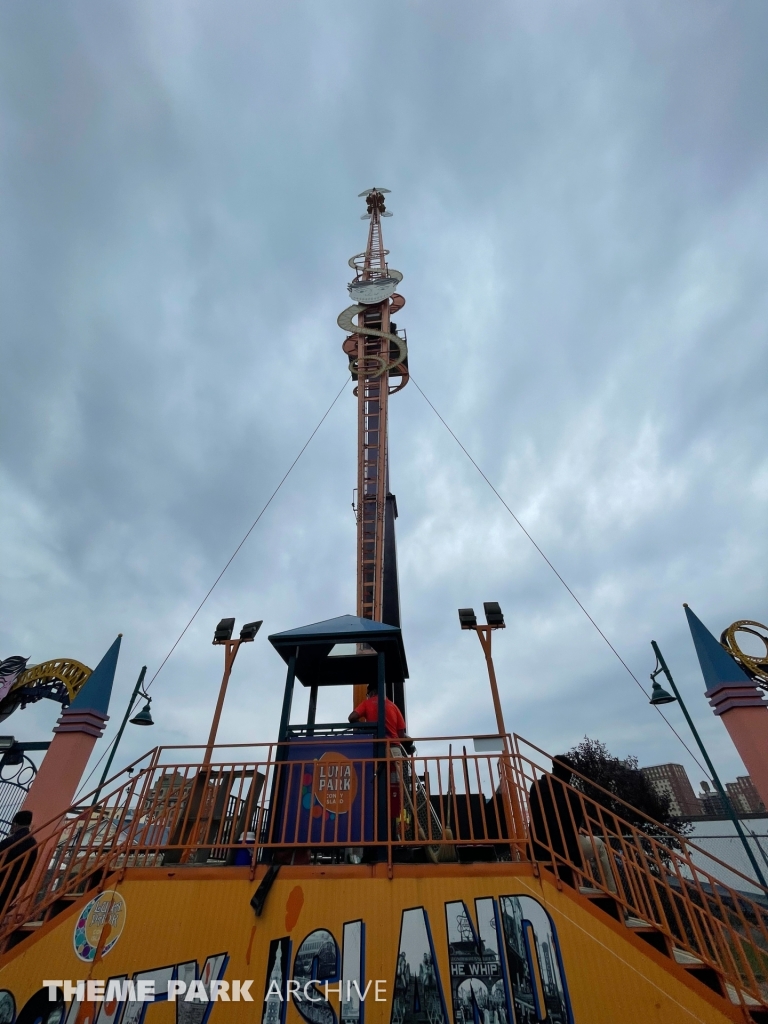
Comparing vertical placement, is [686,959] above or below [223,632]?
below

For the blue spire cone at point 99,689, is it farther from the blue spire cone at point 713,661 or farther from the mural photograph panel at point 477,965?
the blue spire cone at point 713,661

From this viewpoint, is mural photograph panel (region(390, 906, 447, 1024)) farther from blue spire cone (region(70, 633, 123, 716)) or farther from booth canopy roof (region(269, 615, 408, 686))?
blue spire cone (region(70, 633, 123, 716))

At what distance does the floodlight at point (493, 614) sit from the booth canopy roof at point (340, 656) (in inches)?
97.1

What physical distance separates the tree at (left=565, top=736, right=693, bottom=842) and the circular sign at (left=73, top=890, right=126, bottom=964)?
20.3m

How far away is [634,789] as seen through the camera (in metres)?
22.6

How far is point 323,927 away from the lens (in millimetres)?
4797

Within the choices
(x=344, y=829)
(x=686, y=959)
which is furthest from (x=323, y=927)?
(x=686, y=959)

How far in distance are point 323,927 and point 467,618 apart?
19.1 ft

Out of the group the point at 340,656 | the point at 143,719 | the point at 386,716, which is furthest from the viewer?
the point at 143,719

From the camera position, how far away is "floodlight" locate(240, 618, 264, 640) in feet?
34.5

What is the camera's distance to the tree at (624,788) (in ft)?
73.1

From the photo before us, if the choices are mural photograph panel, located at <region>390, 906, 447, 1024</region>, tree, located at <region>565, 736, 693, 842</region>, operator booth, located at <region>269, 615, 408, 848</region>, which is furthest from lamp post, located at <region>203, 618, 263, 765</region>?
tree, located at <region>565, 736, 693, 842</region>

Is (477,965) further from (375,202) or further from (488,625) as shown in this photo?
(375,202)

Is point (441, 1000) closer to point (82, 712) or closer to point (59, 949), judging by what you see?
point (59, 949)
